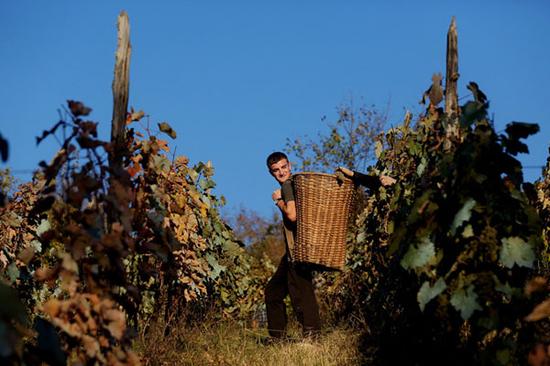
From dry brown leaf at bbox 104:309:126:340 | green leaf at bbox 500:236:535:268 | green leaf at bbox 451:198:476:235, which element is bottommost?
dry brown leaf at bbox 104:309:126:340

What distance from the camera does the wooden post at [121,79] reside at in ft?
14.3

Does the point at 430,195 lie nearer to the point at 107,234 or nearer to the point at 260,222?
the point at 107,234

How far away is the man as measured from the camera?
21.5 feet

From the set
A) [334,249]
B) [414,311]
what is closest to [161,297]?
[334,249]

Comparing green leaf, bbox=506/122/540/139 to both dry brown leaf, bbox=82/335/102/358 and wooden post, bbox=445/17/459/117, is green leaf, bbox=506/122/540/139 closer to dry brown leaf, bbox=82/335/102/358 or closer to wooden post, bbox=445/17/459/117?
wooden post, bbox=445/17/459/117

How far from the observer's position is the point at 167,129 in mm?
4988

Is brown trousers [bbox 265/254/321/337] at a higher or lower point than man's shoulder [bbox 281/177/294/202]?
lower

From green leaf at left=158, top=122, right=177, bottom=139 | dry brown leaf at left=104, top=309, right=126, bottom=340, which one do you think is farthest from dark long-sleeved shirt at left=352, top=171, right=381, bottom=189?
dry brown leaf at left=104, top=309, right=126, bottom=340

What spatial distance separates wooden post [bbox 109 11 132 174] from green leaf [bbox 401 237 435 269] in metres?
1.58

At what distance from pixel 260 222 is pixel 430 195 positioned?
20.4 meters

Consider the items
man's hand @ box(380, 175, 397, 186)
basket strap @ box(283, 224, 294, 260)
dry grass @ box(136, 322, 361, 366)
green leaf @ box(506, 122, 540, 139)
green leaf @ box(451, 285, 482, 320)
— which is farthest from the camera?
basket strap @ box(283, 224, 294, 260)

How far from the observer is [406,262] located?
4.16 m

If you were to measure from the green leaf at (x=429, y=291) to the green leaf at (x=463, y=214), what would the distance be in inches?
10.0

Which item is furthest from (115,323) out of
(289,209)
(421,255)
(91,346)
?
(289,209)
